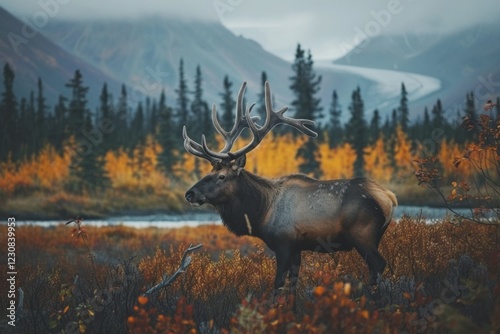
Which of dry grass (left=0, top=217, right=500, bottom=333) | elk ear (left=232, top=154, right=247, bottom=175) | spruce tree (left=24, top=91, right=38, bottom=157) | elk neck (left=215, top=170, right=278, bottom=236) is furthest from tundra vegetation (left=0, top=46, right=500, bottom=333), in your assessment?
elk ear (left=232, top=154, right=247, bottom=175)

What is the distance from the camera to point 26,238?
16062 millimetres

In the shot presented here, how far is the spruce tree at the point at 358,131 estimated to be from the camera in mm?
42156

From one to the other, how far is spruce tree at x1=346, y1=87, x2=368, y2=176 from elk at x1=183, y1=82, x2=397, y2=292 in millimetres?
35473

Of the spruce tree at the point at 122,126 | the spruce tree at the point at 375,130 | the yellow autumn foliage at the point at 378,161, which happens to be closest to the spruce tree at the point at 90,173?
the spruce tree at the point at 122,126

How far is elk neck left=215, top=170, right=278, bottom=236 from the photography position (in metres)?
6.83

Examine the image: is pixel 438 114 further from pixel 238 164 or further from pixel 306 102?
pixel 238 164

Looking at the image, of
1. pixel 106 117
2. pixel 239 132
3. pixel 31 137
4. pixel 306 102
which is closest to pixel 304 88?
pixel 306 102

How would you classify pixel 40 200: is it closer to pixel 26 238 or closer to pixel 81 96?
pixel 81 96

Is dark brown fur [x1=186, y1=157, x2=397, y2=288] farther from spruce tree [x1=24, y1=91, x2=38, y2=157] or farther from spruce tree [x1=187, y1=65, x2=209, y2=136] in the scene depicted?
spruce tree [x1=187, y1=65, x2=209, y2=136]

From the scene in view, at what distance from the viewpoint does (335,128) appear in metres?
58.2

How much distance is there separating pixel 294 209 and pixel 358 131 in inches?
1456

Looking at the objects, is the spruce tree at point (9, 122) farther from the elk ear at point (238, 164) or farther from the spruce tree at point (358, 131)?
the elk ear at point (238, 164)

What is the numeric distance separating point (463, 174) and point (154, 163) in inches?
857

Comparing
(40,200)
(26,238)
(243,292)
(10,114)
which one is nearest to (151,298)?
(243,292)
